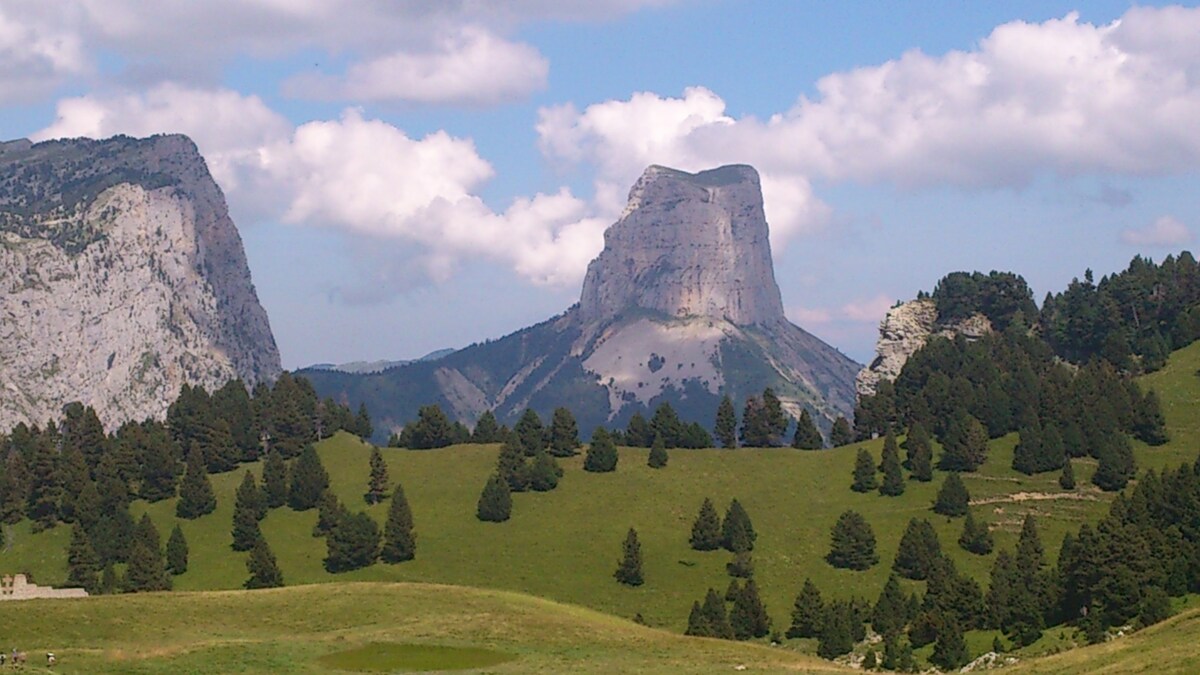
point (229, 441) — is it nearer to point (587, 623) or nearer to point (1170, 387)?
point (587, 623)

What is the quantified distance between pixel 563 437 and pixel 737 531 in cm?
4410

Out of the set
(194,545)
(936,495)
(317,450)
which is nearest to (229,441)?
(317,450)

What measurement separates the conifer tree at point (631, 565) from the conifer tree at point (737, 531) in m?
11.6

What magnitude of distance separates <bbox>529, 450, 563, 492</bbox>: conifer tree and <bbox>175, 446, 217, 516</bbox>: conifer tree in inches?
1637

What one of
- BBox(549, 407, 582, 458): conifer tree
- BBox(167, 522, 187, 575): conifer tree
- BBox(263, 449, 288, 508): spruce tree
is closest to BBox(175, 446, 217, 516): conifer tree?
BBox(263, 449, 288, 508): spruce tree

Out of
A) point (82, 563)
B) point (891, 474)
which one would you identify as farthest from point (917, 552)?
point (82, 563)

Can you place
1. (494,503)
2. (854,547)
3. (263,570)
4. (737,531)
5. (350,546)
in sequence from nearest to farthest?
(263,570)
(854,547)
(350,546)
(737,531)
(494,503)

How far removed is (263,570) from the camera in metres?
137

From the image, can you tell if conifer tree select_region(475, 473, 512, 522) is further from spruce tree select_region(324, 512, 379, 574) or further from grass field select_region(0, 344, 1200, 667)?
spruce tree select_region(324, 512, 379, 574)

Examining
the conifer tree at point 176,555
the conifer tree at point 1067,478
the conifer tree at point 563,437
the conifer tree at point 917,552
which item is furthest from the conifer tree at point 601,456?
the conifer tree at point 1067,478

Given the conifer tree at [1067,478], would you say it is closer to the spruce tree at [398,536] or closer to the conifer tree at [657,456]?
the conifer tree at [657,456]

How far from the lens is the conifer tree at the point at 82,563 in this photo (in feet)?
479

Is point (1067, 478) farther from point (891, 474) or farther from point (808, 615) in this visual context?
point (808, 615)

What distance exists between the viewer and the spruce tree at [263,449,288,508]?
174750 mm
